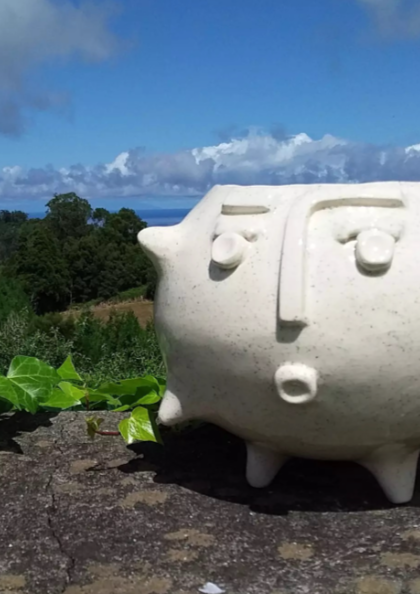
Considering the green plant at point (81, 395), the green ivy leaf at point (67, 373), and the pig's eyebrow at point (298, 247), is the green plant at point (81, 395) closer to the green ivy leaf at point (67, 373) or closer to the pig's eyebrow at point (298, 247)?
the green ivy leaf at point (67, 373)

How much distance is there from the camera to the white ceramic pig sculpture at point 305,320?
9.30 feet

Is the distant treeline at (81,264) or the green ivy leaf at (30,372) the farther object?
the distant treeline at (81,264)

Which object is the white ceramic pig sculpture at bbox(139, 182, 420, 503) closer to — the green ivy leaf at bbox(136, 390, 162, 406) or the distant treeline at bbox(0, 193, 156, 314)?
the green ivy leaf at bbox(136, 390, 162, 406)

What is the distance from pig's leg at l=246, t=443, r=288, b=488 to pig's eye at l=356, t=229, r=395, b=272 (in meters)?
1.03

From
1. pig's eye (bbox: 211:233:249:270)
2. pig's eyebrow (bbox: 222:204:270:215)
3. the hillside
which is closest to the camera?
pig's eye (bbox: 211:233:249:270)

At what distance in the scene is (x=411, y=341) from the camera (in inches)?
112

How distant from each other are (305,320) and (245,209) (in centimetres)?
61

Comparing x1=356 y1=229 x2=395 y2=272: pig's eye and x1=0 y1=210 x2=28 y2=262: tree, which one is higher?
x1=356 y1=229 x2=395 y2=272: pig's eye

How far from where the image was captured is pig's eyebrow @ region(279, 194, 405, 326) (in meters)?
2.82

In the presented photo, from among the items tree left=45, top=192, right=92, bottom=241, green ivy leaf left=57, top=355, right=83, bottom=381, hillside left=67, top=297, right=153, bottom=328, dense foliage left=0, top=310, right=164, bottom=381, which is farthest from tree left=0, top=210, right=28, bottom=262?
green ivy leaf left=57, top=355, right=83, bottom=381

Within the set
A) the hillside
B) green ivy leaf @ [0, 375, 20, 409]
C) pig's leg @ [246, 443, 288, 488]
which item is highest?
green ivy leaf @ [0, 375, 20, 409]

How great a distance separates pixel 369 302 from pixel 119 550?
1.38 metres

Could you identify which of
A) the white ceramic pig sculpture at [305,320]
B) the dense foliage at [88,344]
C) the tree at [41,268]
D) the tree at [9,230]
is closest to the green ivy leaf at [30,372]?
the white ceramic pig sculpture at [305,320]

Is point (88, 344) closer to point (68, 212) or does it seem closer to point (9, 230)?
point (68, 212)
